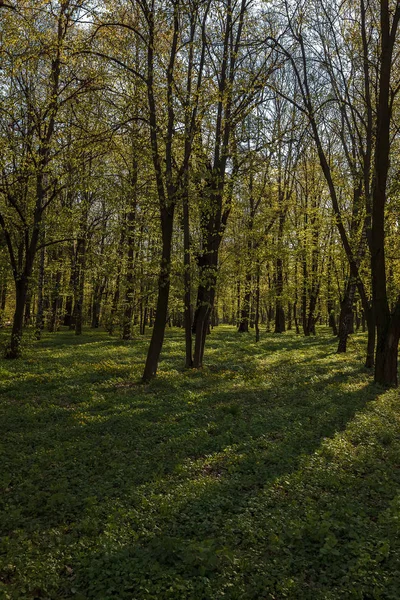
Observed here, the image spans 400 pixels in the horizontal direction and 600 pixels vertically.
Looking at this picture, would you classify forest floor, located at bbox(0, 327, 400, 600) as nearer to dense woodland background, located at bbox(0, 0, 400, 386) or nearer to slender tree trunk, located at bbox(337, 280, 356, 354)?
dense woodland background, located at bbox(0, 0, 400, 386)

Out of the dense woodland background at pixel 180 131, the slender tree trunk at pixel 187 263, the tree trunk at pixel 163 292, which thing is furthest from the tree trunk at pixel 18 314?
the slender tree trunk at pixel 187 263

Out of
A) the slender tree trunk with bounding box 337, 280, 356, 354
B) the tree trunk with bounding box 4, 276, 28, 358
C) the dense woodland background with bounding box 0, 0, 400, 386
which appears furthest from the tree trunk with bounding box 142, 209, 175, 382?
the slender tree trunk with bounding box 337, 280, 356, 354

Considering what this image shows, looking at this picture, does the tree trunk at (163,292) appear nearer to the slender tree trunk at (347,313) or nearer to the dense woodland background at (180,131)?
the dense woodland background at (180,131)

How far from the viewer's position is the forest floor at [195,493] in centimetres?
439

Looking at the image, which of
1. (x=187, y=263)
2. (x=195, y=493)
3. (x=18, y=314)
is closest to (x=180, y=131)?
(x=187, y=263)

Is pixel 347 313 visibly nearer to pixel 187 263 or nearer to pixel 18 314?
pixel 187 263

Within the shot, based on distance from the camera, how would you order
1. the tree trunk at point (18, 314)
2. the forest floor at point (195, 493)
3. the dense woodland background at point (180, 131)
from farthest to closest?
the tree trunk at point (18, 314), the dense woodland background at point (180, 131), the forest floor at point (195, 493)

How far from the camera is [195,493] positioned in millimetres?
6180

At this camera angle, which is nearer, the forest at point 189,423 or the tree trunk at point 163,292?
the forest at point 189,423

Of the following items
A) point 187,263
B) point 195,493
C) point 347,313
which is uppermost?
point 187,263

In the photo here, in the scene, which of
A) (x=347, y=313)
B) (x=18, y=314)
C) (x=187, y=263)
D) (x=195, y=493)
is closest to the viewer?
(x=195, y=493)

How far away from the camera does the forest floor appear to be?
4.39m

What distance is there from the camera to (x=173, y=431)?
895 centimetres

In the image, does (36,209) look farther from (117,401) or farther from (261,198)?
(261,198)
